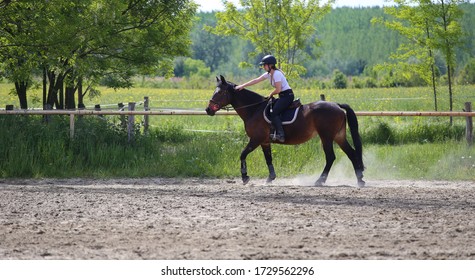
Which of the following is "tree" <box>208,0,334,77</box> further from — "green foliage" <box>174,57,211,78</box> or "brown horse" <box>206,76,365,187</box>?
"green foliage" <box>174,57,211,78</box>

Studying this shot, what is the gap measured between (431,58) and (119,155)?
12171mm

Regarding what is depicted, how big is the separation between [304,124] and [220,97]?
5.39ft

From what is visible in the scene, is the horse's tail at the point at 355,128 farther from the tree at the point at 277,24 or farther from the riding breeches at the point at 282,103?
the tree at the point at 277,24

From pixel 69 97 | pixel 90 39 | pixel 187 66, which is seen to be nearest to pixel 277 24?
pixel 69 97

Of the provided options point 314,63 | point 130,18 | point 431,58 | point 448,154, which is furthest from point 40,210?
point 314,63

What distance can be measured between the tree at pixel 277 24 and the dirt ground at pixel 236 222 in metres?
11.7

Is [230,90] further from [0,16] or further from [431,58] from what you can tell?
[431,58]

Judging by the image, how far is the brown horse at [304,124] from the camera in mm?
14633

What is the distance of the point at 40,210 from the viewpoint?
11.5 metres

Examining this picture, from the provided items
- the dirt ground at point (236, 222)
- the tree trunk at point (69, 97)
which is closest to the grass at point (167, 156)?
the dirt ground at point (236, 222)

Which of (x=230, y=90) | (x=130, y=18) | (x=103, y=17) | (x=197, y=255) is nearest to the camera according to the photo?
(x=197, y=255)

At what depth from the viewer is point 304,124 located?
14.7m

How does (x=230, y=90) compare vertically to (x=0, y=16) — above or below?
below

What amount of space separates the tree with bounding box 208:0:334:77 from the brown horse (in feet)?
34.4
